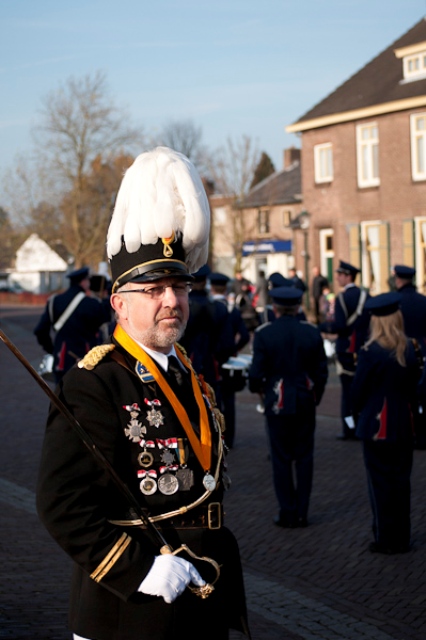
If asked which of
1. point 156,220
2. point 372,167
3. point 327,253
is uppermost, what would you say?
point 372,167

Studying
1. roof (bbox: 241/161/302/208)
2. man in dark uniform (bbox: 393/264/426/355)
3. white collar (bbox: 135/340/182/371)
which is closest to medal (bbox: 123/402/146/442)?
white collar (bbox: 135/340/182/371)

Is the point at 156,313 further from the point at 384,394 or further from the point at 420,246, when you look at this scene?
the point at 420,246

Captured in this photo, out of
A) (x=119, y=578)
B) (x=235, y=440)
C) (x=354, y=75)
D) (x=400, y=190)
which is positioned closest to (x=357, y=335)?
(x=235, y=440)

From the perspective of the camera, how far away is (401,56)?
33.7 metres

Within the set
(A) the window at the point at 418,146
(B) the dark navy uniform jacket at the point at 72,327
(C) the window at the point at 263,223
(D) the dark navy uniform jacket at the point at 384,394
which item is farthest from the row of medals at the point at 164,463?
(C) the window at the point at 263,223

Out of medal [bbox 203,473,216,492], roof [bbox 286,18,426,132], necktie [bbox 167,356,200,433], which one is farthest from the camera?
roof [bbox 286,18,426,132]

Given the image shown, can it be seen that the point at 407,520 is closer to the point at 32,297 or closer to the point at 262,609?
the point at 262,609

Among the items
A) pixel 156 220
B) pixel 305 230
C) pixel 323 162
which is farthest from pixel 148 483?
pixel 323 162

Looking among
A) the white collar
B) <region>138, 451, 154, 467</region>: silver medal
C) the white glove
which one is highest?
the white collar

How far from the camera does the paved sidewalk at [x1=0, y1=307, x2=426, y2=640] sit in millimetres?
5768

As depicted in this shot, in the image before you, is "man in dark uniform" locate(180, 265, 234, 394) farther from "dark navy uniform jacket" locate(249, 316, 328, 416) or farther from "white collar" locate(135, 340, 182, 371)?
"white collar" locate(135, 340, 182, 371)

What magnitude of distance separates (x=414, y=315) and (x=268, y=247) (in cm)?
4632

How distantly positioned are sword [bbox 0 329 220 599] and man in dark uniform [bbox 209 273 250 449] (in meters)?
7.63

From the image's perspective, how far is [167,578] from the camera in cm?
301
